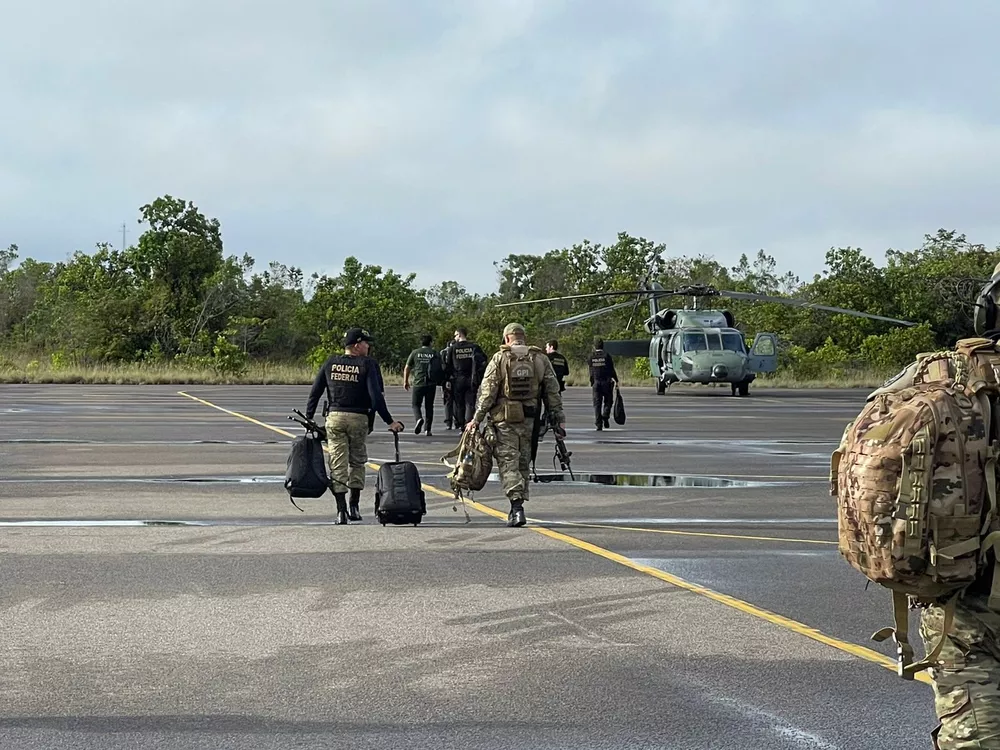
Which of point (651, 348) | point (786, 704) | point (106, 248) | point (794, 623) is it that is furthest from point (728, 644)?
point (106, 248)

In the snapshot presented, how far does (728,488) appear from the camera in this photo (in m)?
14.5

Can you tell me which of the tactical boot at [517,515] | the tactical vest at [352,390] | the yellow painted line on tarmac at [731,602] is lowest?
the yellow painted line on tarmac at [731,602]

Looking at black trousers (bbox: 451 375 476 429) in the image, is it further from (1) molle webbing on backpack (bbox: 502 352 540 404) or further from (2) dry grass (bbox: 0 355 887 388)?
(2) dry grass (bbox: 0 355 887 388)

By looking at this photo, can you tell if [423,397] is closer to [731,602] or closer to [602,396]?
[602,396]

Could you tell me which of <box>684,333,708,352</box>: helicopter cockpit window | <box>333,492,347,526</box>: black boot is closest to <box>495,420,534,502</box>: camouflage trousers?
<box>333,492,347,526</box>: black boot

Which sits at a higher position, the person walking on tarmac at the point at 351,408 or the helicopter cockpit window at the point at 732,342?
the helicopter cockpit window at the point at 732,342

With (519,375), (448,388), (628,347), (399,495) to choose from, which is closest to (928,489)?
(399,495)

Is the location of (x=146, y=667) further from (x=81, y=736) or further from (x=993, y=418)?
(x=993, y=418)

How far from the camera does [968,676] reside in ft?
12.4

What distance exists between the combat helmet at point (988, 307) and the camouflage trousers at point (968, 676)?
2.71 ft

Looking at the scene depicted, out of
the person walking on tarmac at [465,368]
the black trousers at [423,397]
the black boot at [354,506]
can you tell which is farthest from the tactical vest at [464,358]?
the black boot at [354,506]

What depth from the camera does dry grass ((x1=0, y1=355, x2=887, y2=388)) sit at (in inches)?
2068

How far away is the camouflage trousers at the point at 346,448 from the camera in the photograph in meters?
11.6

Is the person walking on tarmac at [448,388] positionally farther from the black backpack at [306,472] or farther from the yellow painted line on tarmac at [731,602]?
the black backpack at [306,472]
